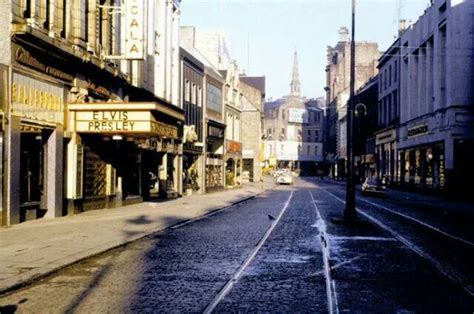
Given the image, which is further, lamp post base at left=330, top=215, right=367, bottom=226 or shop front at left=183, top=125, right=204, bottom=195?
shop front at left=183, top=125, right=204, bottom=195

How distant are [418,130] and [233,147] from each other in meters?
17.1

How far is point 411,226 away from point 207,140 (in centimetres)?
2710

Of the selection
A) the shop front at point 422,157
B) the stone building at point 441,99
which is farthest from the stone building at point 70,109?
the shop front at point 422,157

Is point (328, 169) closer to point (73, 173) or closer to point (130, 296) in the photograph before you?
point (73, 173)

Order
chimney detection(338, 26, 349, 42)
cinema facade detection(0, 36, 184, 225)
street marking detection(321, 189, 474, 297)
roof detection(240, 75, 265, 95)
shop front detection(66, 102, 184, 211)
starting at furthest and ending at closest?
1. chimney detection(338, 26, 349, 42)
2. roof detection(240, 75, 265, 95)
3. shop front detection(66, 102, 184, 211)
4. cinema facade detection(0, 36, 184, 225)
5. street marking detection(321, 189, 474, 297)

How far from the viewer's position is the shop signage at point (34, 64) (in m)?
17.2

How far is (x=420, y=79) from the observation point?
49.3m

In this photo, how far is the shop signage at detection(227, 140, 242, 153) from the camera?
54.3 metres

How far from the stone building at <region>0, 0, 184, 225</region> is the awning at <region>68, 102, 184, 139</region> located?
0.04 metres

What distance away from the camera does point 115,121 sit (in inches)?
876

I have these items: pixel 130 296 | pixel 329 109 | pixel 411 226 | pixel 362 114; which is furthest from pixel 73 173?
pixel 329 109

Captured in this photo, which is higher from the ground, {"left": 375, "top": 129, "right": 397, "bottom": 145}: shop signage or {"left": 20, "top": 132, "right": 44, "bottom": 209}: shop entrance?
{"left": 375, "top": 129, "right": 397, "bottom": 145}: shop signage

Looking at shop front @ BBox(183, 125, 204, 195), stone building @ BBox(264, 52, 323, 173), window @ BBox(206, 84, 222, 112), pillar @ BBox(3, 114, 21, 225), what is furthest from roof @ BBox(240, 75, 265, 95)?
pillar @ BBox(3, 114, 21, 225)

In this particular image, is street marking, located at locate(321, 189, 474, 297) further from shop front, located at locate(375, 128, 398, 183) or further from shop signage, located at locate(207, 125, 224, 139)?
shop front, located at locate(375, 128, 398, 183)
